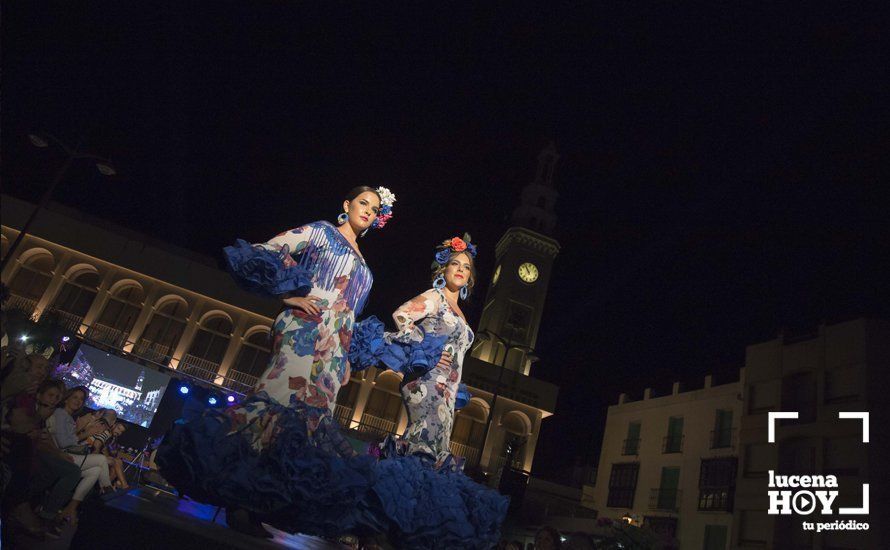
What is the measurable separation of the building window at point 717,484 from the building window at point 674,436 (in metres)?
2.00

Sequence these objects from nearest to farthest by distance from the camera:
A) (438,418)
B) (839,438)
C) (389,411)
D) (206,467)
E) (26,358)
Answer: (26,358), (206,467), (438,418), (839,438), (389,411)

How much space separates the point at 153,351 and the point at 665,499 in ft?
78.0

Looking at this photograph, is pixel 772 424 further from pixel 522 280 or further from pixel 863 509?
pixel 522 280

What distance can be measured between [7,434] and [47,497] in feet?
8.35

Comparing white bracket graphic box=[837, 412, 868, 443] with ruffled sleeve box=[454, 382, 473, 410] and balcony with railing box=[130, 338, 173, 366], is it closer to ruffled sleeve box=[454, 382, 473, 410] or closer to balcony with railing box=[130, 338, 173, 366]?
ruffled sleeve box=[454, 382, 473, 410]

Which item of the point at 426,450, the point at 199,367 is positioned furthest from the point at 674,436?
the point at 426,450

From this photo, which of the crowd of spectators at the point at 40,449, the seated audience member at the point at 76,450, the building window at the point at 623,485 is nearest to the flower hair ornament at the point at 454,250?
the crowd of spectators at the point at 40,449

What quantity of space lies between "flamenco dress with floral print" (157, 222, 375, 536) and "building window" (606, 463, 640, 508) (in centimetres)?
2633

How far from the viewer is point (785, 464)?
21.0 metres

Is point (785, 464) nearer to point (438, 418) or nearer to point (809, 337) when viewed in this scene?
point (809, 337)

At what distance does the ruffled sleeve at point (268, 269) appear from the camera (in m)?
4.24

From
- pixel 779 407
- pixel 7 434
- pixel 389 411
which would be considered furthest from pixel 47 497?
pixel 389 411

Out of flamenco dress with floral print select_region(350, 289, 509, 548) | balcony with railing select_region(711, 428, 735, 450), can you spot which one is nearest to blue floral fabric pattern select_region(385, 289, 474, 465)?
flamenco dress with floral print select_region(350, 289, 509, 548)

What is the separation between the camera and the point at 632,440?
1149 inches
